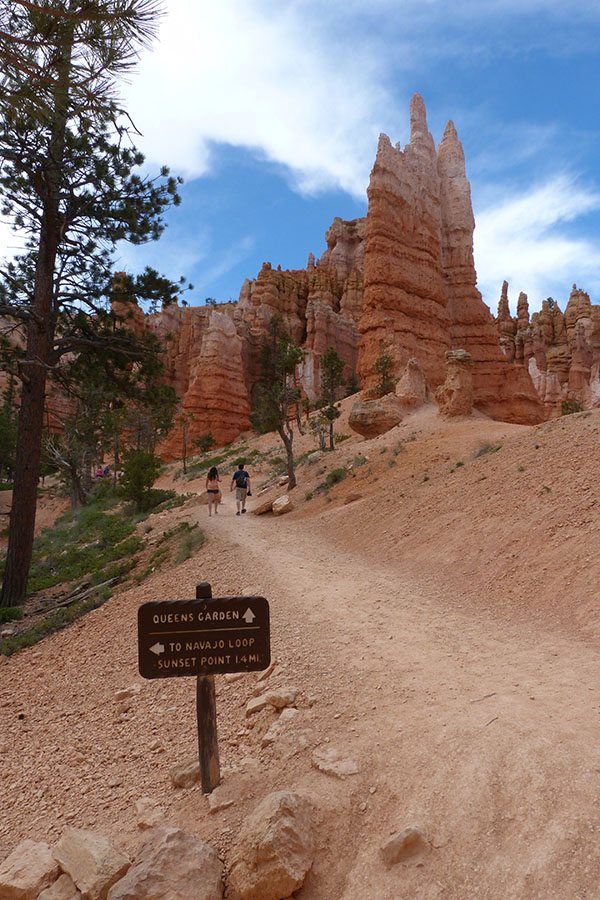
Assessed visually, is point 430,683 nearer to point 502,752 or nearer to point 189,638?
point 502,752

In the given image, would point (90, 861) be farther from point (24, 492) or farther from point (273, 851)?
point (24, 492)

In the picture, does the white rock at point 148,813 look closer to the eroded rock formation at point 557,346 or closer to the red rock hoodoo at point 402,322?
the red rock hoodoo at point 402,322

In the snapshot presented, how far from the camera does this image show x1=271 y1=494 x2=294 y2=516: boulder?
1842 cm

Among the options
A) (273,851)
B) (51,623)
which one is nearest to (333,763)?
(273,851)

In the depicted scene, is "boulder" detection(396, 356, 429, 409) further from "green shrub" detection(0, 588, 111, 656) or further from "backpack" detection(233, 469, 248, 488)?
"green shrub" detection(0, 588, 111, 656)

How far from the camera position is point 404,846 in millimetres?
3250

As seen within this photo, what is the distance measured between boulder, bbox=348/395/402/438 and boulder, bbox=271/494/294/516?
1071 centimetres

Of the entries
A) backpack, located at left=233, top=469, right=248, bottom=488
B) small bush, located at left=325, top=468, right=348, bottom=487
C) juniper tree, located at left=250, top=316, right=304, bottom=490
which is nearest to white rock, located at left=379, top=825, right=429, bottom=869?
backpack, located at left=233, top=469, right=248, bottom=488

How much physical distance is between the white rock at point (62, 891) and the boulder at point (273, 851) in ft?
3.29

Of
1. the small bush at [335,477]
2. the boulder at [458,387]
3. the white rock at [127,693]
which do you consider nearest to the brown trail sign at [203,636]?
the white rock at [127,693]

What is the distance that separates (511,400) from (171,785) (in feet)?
130

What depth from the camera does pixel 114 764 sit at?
17.3ft

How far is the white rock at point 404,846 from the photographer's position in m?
3.23

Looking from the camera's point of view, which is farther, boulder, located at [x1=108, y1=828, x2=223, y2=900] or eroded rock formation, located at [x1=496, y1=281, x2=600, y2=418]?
eroded rock formation, located at [x1=496, y1=281, x2=600, y2=418]
